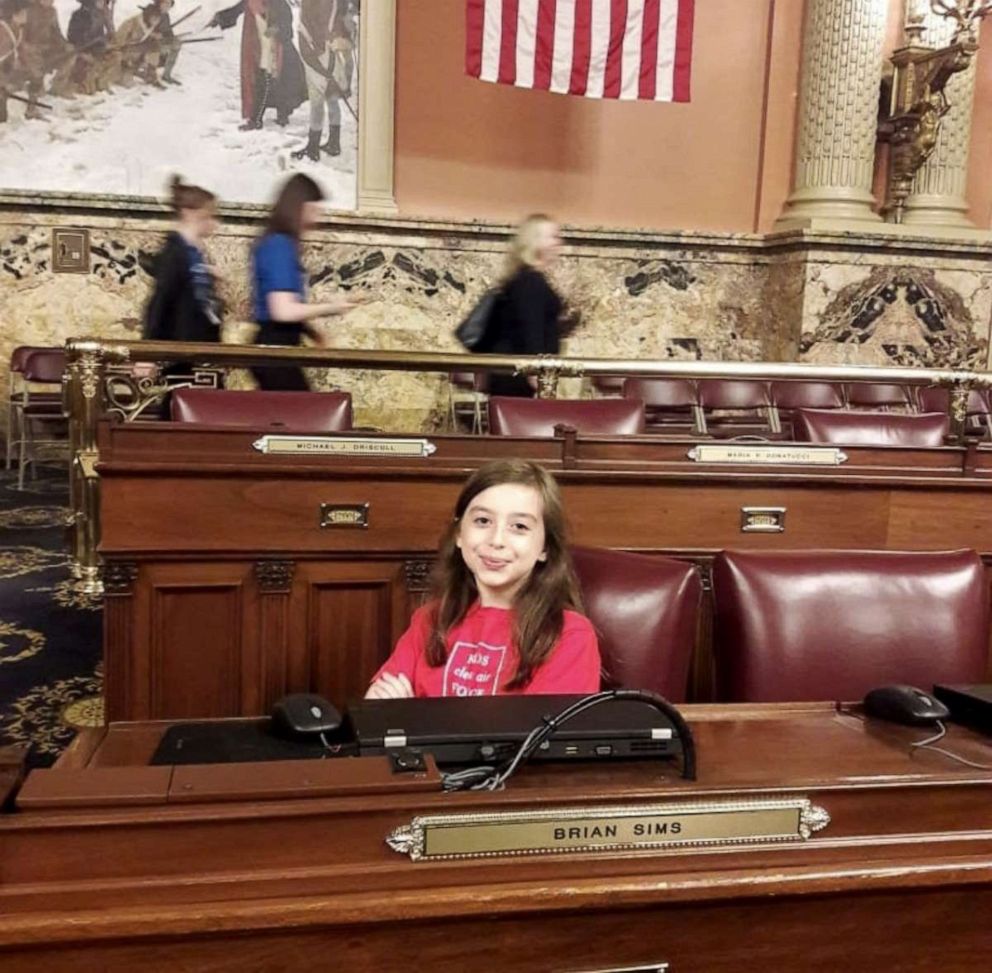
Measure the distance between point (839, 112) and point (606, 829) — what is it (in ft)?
23.7

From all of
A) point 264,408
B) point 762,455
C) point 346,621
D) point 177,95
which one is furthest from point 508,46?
point 346,621

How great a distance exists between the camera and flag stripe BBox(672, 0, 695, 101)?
6.43 m

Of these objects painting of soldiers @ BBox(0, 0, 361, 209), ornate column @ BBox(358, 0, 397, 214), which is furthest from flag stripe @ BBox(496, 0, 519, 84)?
painting of soldiers @ BBox(0, 0, 361, 209)

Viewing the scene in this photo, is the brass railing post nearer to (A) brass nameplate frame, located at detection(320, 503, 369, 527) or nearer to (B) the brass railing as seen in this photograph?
(B) the brass railing

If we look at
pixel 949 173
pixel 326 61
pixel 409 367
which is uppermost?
pixel 326 61

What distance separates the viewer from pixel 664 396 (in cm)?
543

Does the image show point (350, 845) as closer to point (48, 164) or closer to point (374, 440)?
point (374, 440)

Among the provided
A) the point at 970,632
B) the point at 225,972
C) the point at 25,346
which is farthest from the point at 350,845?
the point at 25,346

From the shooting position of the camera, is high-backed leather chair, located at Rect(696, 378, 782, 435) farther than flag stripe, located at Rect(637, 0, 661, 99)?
No

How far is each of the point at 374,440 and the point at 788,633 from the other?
4.08ft

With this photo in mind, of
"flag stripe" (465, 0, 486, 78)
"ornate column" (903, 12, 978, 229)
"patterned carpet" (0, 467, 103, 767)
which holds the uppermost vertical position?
"flag stripe" (465, 0, 486, 78)

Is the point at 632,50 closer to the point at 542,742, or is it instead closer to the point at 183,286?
the point at 183,286

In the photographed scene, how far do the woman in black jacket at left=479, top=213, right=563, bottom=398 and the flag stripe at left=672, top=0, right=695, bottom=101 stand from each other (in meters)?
2.52

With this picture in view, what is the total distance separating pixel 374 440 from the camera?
2715 mm
